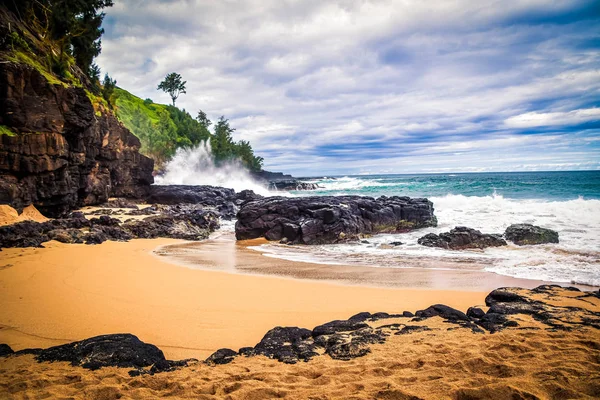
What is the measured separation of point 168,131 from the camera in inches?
2227

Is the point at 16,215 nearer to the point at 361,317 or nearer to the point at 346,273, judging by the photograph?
the point at 346,273

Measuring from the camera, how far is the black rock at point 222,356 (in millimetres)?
3633

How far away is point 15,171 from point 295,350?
47.7ft

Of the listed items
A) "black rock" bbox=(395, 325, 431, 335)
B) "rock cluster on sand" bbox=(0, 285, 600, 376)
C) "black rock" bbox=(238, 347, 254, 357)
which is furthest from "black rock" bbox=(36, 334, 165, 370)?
"black rock" bbox=(395, 325, 431, 335)

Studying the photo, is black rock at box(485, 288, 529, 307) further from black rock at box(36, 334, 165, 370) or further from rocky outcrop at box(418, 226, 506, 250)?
rocky outcrop at box(418, 226, 506, 250)

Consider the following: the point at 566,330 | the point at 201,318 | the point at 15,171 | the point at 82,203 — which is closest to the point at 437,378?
the point at 566,330

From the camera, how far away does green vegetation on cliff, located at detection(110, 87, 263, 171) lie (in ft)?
158

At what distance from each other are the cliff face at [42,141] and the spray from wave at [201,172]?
94.1 ft

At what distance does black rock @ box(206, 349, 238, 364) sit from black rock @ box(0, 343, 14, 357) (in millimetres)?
2204

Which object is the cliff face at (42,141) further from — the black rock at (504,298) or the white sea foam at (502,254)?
the black rock at (504,298)

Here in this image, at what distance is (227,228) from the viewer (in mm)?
19516

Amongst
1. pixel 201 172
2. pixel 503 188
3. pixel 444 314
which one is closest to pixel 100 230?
pixel 444 314

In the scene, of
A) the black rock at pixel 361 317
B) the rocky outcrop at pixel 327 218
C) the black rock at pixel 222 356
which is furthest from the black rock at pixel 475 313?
the rocky outcrop at pixel 327 218

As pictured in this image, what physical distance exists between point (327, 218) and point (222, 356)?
11.5 meters
